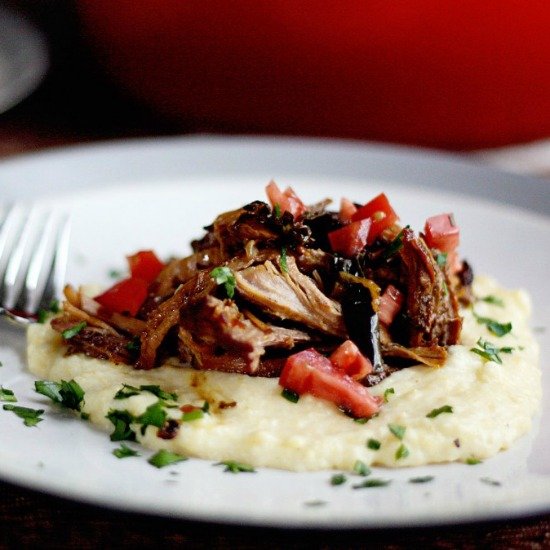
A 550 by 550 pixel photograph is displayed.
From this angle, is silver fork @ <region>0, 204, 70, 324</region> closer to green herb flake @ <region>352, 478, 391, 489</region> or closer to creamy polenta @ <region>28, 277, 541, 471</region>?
creamy polenta @ <region>28, 277, 541, 471</region>

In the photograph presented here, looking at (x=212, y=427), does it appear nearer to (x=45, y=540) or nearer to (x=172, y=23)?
(x=45, y=540)

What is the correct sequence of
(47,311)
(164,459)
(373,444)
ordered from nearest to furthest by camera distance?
(164,459) < (373,444) < (47,311)

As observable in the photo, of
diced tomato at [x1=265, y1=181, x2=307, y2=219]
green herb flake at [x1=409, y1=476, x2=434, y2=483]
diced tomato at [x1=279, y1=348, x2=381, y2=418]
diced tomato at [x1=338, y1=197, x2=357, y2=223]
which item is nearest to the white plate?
green herb flake at [x1=409, y1=476, x2=434, y2=483]

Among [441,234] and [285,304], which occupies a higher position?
[441,234]

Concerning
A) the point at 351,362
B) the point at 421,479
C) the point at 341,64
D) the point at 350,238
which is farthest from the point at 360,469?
the point at 341,64

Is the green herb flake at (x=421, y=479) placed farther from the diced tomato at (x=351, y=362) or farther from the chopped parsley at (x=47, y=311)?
the chopped parsley at (x=47, y=311)

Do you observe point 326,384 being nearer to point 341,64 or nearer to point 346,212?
point 346,212

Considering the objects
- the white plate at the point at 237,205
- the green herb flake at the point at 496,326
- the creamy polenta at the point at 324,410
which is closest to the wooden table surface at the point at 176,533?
the white plate at the point at 237,205
